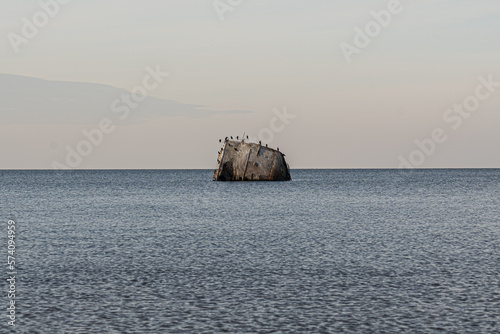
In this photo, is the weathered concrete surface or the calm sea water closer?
the calm sea water

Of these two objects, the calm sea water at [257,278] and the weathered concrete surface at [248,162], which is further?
the weathered concrete surface at [248,162]

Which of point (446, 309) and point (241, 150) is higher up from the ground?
point (241, 150)

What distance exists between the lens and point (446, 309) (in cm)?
1903

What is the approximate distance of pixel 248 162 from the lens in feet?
381

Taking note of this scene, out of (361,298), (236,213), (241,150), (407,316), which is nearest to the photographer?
(407,316)

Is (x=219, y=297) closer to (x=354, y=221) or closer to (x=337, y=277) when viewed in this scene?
(x=337, y=277)

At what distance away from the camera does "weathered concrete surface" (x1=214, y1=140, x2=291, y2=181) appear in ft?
373

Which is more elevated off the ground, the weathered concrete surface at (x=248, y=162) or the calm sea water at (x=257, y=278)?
the weathered concrete surface at (x=248, y=162)

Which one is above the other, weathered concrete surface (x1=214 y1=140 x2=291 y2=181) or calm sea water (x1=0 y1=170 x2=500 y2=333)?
weathered concrete surface (x1=214 y1=140 x2=291 y2=181)

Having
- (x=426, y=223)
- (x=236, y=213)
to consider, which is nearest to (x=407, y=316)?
(x=426, y=223)

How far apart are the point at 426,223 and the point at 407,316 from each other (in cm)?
3378

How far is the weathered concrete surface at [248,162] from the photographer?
113750 mm

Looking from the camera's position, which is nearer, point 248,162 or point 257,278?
point 257,278

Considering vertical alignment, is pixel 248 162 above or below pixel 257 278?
above
